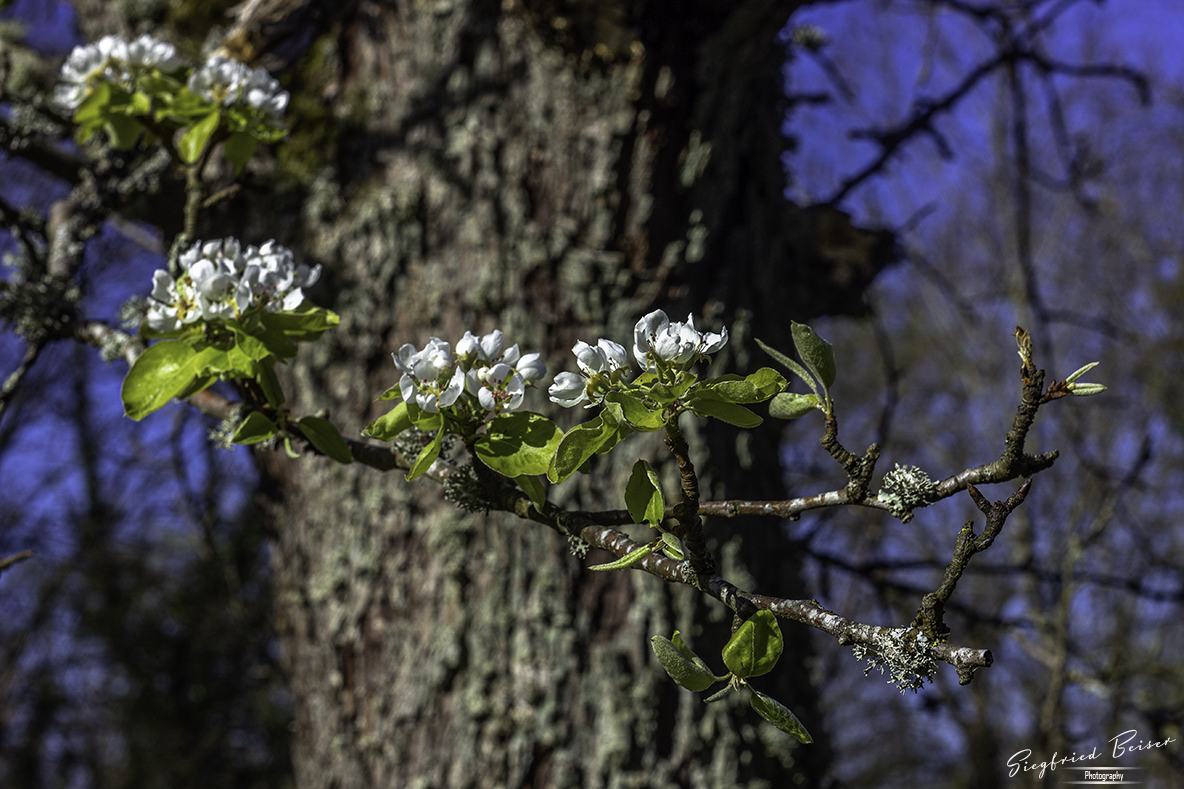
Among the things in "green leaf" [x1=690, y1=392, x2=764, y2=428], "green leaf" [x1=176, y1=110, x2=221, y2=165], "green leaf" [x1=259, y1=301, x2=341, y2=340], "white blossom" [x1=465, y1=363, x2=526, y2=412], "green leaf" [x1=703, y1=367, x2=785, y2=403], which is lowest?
"green leaf" [x1=690, y1=392, x2=764, y2=428]

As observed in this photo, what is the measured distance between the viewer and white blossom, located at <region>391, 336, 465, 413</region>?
0.66 metres

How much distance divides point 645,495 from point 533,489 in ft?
0.44

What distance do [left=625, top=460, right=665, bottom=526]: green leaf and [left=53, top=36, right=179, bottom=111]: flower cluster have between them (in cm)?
105

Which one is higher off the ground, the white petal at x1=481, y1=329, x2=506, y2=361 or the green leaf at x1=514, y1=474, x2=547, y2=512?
the white petal at x1=481, y1=329, x2=506, y2=361

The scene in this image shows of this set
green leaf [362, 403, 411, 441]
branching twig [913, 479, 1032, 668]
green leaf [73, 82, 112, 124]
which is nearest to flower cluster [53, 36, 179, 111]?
green leaf [73, 82, 112, 124]

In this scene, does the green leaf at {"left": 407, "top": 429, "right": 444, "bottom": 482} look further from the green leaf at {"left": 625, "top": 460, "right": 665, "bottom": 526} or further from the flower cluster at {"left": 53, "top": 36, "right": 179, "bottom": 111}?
the flower cluster at {"left": 53, "top": 36, "right": 179, "bottom": 111}

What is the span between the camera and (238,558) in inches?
189

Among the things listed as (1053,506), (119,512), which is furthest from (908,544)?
(119,512)

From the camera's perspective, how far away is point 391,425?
28.2 inches

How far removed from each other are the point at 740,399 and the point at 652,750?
1.14 m

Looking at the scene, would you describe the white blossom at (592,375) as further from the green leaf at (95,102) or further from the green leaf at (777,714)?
the green leaf at (95,102)

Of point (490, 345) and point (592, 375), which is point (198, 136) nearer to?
point (490, 345)

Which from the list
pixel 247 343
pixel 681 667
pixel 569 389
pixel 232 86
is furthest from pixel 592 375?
pixel 232 86

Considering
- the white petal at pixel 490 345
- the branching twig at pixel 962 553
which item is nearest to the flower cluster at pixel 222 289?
the white petal at pixel 490 345
